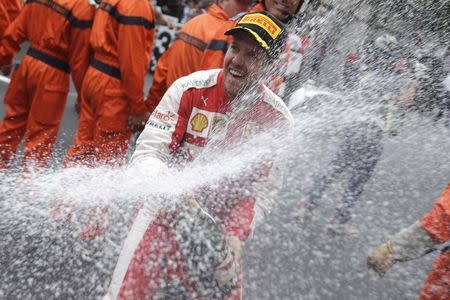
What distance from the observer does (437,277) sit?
2.50 metres

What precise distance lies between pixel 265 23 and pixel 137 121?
2.11 m

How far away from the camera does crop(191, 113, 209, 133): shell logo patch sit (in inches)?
93.5

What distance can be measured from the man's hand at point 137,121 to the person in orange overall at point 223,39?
0.66 m

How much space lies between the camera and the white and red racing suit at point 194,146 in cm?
211

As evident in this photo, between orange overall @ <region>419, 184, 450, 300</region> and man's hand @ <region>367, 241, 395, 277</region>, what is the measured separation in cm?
21

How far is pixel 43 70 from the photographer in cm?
415

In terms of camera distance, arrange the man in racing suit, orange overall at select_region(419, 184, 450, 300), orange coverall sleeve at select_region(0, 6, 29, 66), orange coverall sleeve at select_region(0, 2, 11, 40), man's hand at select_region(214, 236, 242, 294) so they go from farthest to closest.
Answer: orange coverall sleeve at select_region(0, 2, 11, 40) → orange coverall sleeve at select_region(0, 6, 29, 66) → orange overall at select_region(419, 184, 450, 300) → the man in racing suit → man's hand at select_region(214, 236, 242, 294)

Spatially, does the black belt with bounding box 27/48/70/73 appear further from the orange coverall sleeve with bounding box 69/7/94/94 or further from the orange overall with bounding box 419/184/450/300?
the orange overall with bounding box 419/184/450/300

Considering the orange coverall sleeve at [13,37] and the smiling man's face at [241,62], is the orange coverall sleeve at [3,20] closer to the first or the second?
the orange coverall sleeve at [13,37]

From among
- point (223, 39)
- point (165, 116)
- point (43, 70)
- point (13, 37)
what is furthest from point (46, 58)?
point (165, 116)

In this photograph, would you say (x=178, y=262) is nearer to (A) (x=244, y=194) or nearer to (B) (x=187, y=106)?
(A) (x=244, y=194)

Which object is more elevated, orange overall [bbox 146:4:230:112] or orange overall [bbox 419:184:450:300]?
orange overall [bbox 146:4:230:112]

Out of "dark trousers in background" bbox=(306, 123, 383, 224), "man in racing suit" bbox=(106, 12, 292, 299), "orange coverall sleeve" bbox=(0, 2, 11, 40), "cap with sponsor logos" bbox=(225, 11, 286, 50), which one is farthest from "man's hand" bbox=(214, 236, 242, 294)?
"orange coverall sleeve" bbox=(0, 2, 11, 40)

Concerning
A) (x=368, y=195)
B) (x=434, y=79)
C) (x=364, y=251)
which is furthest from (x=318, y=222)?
(x=434, y=79)
